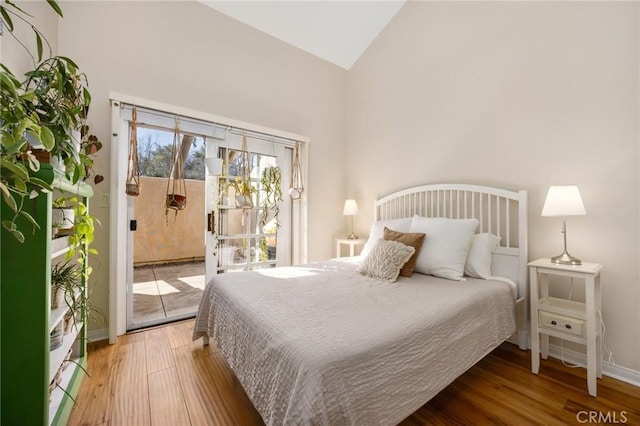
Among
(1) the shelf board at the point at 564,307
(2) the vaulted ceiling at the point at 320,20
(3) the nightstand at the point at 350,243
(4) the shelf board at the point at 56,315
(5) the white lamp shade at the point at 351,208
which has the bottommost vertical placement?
(1) the shelf board at the point at 564,307

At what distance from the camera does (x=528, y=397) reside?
155 centimetres

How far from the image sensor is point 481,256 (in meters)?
2.07

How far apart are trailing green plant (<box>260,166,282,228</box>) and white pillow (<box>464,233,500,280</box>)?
2050 mm

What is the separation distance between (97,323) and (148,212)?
313cm

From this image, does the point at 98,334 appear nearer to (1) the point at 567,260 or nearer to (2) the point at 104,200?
(2) the point at 104,200

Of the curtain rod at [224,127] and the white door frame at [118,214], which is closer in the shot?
the white door frame at [118,214]

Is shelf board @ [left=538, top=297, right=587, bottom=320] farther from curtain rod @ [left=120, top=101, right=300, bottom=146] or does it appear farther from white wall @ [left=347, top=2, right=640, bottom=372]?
curtain rod @ [left=120, top=101, right=300, bottom=146]

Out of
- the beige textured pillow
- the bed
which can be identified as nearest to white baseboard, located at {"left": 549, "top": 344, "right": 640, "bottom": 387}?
the bed

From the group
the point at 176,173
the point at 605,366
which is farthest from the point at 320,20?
the point at 605,366

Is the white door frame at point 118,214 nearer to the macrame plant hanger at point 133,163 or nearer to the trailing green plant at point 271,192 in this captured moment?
the macrame plant hanger at point 133,163

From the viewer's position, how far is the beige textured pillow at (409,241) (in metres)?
2.07

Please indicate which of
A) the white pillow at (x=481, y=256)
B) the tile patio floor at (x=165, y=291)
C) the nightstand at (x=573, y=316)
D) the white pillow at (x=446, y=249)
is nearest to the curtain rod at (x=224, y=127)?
the tile patio floor at (x=165, y=291)

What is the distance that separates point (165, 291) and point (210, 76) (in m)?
2.66

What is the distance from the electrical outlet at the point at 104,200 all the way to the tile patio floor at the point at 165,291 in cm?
113
